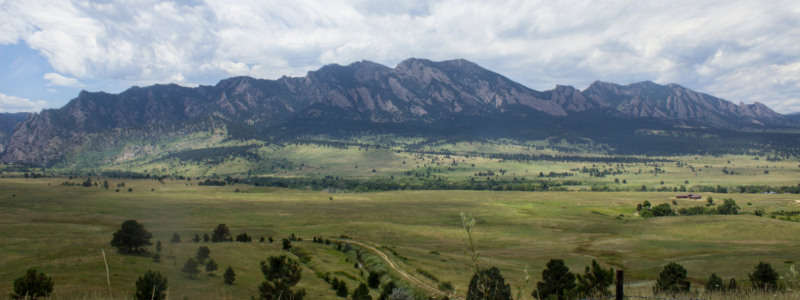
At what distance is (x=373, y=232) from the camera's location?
100 meters

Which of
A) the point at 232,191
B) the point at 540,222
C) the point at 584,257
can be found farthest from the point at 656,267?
the point at 232,191

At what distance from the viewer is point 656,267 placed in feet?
195

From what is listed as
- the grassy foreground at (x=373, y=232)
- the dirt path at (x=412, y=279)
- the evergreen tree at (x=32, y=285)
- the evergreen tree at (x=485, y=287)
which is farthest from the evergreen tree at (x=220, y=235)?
the evergreen tree at (x=485, y=287)

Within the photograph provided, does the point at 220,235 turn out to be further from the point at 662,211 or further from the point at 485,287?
the point at 662,211

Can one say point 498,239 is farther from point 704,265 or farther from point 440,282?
point 440,282

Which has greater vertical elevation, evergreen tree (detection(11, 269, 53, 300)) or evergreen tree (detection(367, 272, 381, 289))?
evergreen tree (detection(11, 269, 53, 300))

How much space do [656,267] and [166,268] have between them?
2589 inches

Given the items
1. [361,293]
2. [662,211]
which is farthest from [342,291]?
[662,211]

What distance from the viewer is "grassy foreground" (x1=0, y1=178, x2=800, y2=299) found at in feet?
126

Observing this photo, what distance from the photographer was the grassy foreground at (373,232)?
1511 inches

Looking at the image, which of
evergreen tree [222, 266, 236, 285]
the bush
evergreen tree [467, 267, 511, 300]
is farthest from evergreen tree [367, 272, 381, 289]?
the bush

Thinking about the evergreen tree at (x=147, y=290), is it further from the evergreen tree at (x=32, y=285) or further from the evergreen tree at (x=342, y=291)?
the evergreen tree at (x=342, y=291)

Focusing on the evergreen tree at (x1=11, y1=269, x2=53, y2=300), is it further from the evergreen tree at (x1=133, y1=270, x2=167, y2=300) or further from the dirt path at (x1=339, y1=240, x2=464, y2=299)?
the dirt path at (x1=339, y1=240, x2=464, y2=299)

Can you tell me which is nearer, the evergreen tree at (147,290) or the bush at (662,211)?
the evergreen tree at (147,290)
